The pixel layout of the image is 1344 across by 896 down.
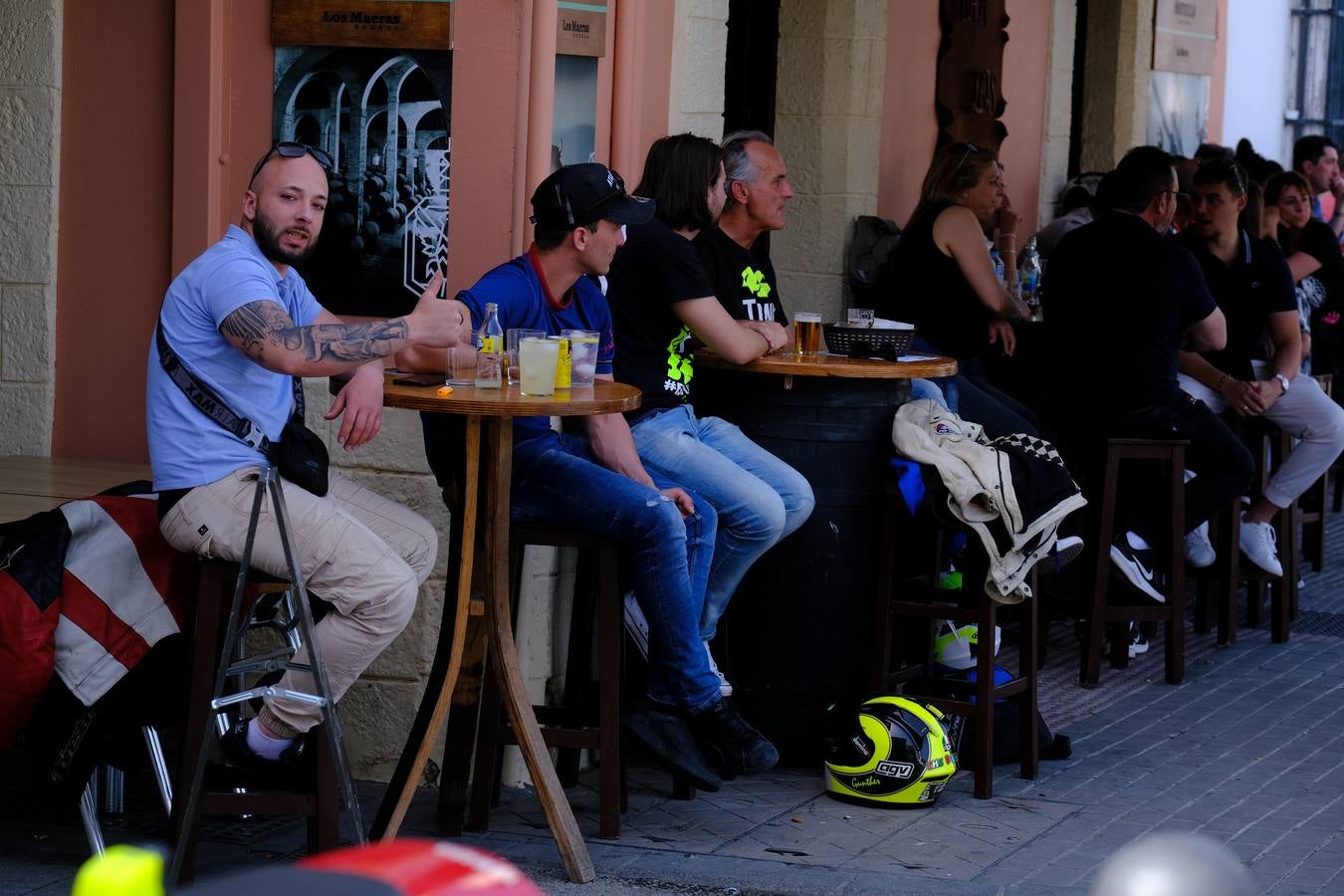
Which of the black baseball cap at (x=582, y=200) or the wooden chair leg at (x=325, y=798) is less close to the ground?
the black baseball cap at (x=582, y=200)

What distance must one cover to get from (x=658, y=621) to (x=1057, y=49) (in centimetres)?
603

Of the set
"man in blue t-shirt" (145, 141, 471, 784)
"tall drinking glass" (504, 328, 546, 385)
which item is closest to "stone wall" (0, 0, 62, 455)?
"man in blue t-shirt" (145, 141, 471, 784)

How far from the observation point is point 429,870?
4.40ft

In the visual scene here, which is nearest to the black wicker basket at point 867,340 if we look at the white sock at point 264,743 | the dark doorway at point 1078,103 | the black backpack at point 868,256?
the white sock at point 264,743

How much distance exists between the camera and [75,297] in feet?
17.4

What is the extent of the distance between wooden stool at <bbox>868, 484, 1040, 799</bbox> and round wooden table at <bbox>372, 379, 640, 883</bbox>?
4.17 ft

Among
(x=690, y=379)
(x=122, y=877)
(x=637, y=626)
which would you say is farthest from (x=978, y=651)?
(x=122, y=877)

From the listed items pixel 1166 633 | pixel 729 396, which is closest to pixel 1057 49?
pixel 1166 633

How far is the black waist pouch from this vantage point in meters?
4.09

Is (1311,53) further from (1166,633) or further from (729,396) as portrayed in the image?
(729,396)

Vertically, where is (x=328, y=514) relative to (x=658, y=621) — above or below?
above

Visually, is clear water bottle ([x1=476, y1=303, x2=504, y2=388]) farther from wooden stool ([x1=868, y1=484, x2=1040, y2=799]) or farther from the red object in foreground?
the red object in foreground

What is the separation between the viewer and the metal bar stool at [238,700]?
3.85m

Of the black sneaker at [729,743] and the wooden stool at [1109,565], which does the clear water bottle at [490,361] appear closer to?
the black sneaker at [729,743]
